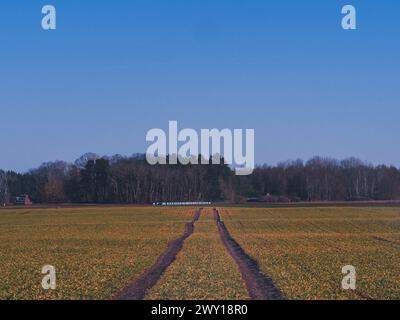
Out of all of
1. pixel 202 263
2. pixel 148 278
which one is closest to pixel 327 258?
pixel 202 263

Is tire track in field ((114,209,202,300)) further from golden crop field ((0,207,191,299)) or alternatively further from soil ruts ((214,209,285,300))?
soil ruts ((214,209,285,300))

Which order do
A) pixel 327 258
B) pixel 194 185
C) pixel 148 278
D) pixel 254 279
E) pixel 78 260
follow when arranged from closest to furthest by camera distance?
pixel 254 279, pixel 148 278, pixel 327 258, pixel 78 260, pixel 194 185

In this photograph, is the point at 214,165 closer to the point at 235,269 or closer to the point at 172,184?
the point at 172,184

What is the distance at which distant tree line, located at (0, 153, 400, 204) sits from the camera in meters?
167

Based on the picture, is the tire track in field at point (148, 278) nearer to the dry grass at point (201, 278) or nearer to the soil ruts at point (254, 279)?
the dry grass at point (201, 278)

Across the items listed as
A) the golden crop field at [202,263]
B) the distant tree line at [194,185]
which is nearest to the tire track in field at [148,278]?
the golden crop field at [202,263]

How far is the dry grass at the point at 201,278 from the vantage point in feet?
65.1

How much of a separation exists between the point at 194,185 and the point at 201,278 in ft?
489

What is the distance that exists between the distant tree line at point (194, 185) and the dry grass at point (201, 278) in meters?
125

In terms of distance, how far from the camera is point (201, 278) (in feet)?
78.7

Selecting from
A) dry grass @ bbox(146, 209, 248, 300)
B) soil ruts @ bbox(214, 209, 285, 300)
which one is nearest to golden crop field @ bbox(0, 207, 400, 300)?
dry grass @ bbox(146, 209, 248, 300)

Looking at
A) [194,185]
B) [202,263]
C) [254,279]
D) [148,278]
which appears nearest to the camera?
[254,279]

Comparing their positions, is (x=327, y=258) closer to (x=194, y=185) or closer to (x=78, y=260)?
(x=78, y=260)
